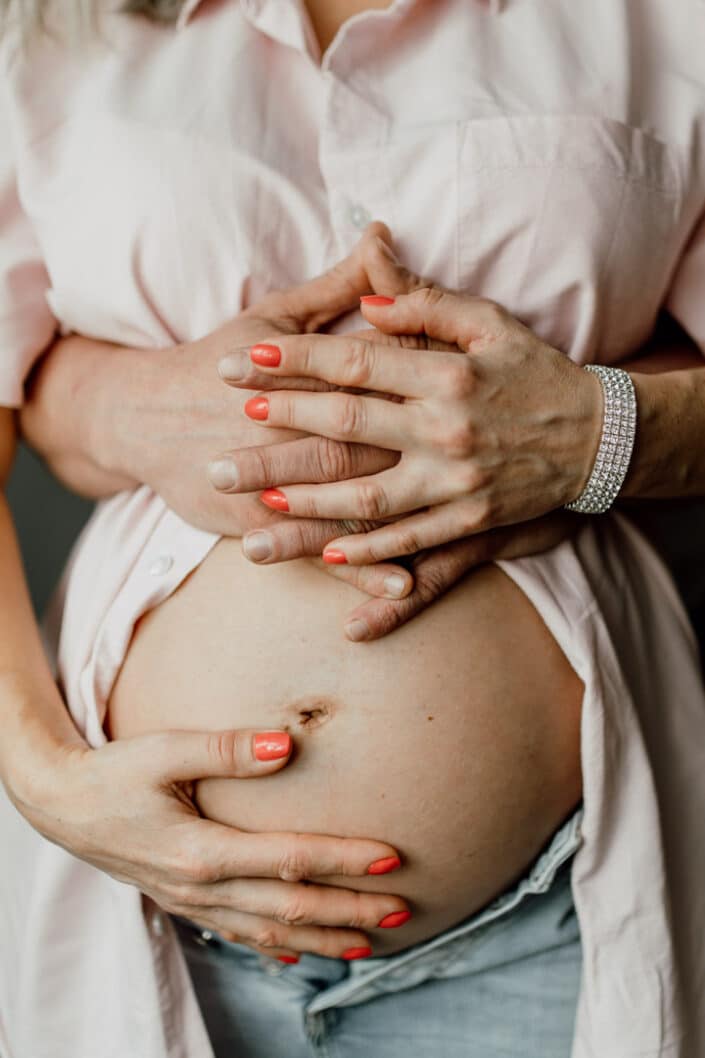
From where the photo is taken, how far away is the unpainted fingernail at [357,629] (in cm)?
78

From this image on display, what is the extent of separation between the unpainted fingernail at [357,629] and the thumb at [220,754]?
9 cm

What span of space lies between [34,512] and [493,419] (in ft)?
3.86

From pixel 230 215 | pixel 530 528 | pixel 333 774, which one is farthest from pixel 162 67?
pixel 333 774

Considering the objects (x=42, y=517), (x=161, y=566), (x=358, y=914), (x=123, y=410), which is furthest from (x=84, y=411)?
(x=42, y=517)

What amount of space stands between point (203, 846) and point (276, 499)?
274 millimetres

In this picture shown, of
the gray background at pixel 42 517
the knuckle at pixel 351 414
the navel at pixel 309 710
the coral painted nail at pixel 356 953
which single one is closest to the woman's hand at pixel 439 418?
the knuckle at pixel 351 414

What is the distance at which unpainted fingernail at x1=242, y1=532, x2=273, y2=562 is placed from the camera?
2.50ft

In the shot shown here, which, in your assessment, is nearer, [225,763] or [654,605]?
[225,763]

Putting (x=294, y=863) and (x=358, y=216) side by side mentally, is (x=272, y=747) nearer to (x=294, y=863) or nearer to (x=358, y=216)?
(x=294, y=863)

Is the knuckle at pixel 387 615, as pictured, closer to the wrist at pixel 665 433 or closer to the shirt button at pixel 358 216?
the wrist at pixel 665 433

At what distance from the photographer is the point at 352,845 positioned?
0.79m

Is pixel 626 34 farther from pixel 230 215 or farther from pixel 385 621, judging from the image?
pixel 385 621

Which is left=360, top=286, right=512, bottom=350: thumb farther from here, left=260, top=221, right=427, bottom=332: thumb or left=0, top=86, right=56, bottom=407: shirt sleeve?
left=0, top=86, right=56, bottom=407: shirt sleeve

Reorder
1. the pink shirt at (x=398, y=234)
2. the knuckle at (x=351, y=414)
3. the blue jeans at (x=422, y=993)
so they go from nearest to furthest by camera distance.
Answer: the knuckle at (x=351, y=414) < the pink shirt at (x=398, y=234) < the blue jeans at (x=422, y=993)
